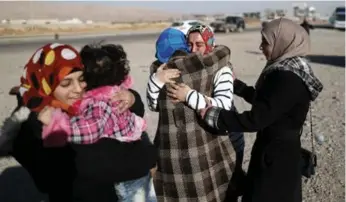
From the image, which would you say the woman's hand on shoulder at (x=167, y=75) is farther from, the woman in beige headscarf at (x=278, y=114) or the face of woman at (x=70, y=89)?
the face of woman at (x=70, y=89)

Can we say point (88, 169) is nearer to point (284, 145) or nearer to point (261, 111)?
point (261, 111)

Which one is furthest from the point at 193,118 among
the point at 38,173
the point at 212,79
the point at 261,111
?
the point at 38,173

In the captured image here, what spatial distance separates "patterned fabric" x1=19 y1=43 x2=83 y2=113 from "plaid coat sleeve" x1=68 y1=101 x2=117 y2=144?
12 centimetres

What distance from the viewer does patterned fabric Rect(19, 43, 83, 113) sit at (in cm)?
161

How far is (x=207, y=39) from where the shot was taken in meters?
2.46

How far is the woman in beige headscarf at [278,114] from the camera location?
2227mm

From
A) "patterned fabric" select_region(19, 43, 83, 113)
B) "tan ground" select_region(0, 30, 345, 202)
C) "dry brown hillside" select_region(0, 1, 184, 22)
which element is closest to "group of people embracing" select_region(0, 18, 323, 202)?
"patterned fabric" select_region(19, 43, 83, 113)

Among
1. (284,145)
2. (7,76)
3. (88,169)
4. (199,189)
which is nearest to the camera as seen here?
(88,169)

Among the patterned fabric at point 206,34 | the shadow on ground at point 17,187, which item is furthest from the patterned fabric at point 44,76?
the shadow on ground at point 17,187

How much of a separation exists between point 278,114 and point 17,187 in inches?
124

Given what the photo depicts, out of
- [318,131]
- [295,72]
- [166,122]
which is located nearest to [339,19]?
[318,131]

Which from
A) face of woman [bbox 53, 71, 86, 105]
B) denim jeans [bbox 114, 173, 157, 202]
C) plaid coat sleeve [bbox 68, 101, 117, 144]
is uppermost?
face of woman [bbox 53, 71, 86, 105]

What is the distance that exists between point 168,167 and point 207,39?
83 cm

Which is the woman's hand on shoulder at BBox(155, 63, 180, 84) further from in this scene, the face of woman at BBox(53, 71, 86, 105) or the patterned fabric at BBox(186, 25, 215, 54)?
the face of woman at BBox(53, 71, 86, 105)
